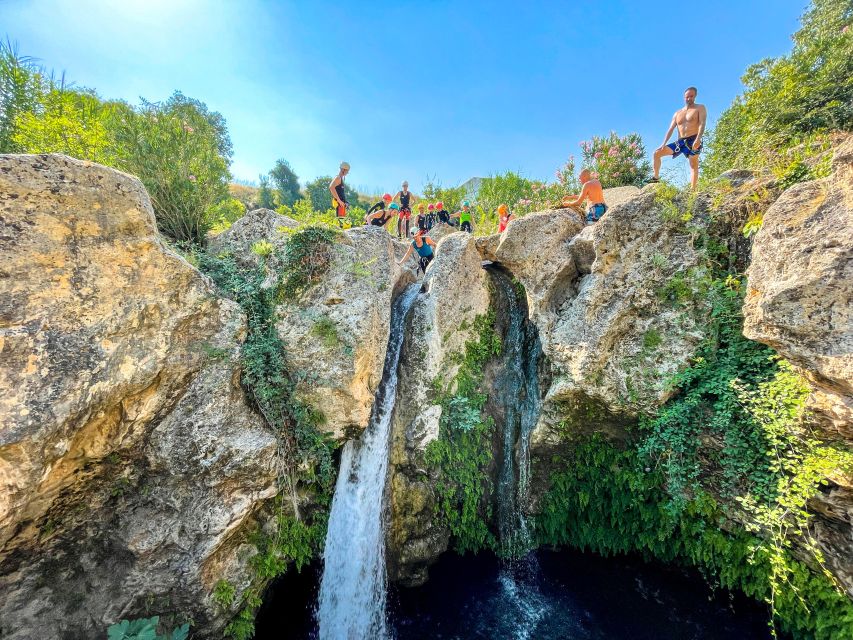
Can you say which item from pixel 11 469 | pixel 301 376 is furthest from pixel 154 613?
pixel 301 376

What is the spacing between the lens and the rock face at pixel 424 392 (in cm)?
743

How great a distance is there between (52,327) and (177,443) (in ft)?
7.67

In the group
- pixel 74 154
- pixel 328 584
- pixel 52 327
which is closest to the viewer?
pixel 52 327

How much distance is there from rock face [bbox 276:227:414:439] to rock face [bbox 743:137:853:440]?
265 inches

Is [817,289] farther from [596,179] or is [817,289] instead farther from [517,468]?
[517,468]

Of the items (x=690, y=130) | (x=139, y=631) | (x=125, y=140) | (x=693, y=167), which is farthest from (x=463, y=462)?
(x=125, y=140)

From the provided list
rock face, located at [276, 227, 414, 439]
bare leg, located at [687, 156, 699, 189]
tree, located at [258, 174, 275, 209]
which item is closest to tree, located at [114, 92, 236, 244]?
rock face, located at [276, 227, 414, 439]

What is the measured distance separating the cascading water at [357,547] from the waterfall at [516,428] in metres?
3.06

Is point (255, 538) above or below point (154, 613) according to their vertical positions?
above

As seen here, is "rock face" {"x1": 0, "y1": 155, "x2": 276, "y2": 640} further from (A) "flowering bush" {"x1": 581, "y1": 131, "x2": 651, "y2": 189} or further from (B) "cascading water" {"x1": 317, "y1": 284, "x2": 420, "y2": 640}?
(A) "flowering bush" {"x1": 581, "y1": 131, "x2": 651, "y2": 189}

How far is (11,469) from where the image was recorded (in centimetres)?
377

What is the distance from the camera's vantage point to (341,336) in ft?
22.3

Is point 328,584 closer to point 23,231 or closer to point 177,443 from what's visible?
point 177,443

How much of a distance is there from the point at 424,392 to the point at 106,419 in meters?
5.71
